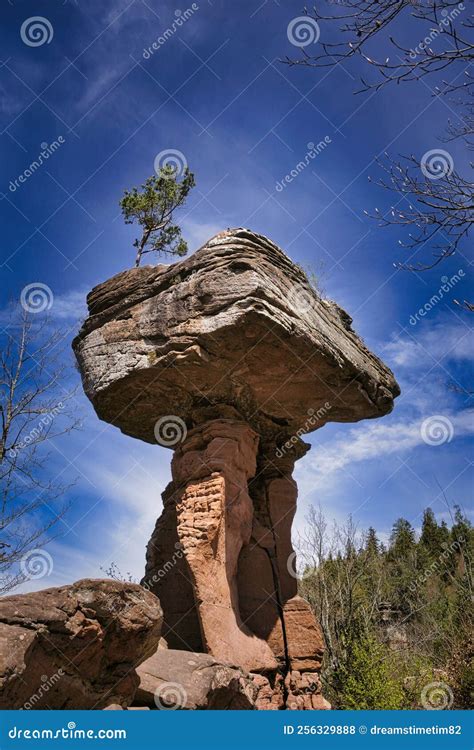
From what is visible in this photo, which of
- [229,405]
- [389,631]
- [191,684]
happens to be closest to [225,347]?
[229,405]

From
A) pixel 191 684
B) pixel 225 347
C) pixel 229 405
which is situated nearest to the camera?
pixel 191 684

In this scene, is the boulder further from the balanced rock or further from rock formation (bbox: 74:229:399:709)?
the balanced rock

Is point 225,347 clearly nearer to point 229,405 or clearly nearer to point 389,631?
point 229,405

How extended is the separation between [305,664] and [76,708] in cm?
540

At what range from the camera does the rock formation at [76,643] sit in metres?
4.12

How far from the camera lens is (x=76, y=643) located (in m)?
4.62

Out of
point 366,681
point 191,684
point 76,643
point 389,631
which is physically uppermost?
point 389,631

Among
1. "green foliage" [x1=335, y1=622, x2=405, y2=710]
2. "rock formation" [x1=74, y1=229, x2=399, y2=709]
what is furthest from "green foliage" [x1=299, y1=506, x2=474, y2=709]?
"rock formation" [x1=74, y1=229, x2=399, y2=709]

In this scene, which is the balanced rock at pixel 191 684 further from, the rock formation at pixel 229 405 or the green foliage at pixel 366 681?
the green foliage at pixel 366 681

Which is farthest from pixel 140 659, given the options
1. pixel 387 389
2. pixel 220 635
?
pixel 387 389

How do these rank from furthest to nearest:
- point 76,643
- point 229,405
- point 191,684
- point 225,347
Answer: point 229,405 → point 225,347 → point 191,684 → point 76,643

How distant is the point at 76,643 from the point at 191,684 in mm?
2241

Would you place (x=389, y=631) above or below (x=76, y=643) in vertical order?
above

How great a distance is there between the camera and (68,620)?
180 inches
